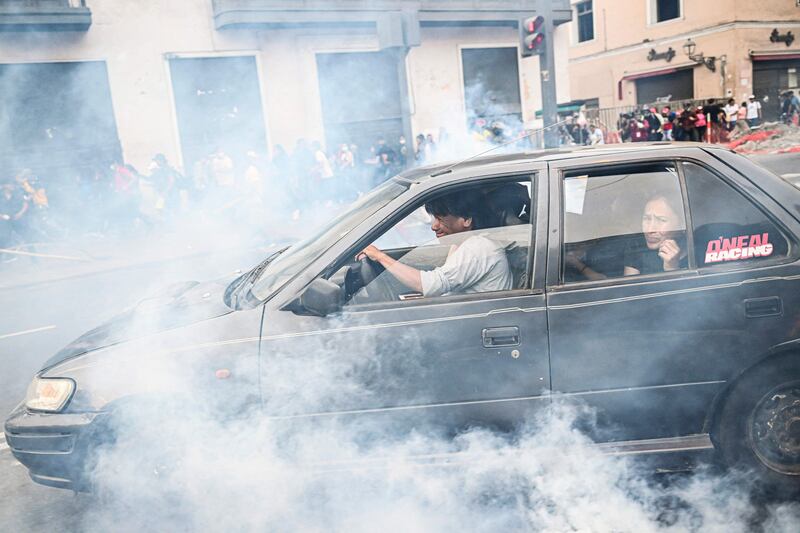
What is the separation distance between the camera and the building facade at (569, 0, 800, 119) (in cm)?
2608

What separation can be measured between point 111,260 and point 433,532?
10264 millimetres

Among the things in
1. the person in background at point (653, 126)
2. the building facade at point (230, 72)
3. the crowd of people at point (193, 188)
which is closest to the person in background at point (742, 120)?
the person in background at point (653, 126)

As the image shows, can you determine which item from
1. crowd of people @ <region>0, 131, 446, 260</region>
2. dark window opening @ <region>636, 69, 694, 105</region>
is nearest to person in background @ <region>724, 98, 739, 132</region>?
dark window opening @ <region>636, 69, 694, 105</region>

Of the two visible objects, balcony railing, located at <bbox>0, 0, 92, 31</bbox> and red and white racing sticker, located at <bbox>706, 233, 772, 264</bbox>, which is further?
balcony railing, located at <bbox>0, 0, 92, 31</bbox>

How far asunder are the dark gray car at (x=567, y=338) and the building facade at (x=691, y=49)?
88.6 ft

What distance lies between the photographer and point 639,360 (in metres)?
2.65

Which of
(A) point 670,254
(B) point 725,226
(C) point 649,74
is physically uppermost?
(C) point 649,74

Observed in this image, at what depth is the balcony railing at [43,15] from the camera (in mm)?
13469

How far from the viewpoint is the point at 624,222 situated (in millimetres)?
2877

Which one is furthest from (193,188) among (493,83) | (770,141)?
(770,141)

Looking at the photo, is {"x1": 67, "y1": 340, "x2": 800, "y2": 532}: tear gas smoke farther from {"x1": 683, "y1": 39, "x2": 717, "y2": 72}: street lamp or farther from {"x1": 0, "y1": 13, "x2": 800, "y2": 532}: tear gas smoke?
{"x1": 683, "y1": 39, "x2": 717, "y2": 72}: street lamp

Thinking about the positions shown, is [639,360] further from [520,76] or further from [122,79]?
[520,76]

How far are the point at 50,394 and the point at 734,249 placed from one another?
290cm

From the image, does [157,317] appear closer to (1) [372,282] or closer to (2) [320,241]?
(2) [320,241]
